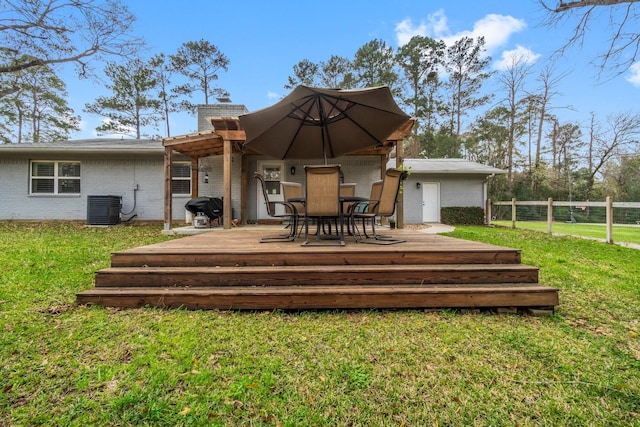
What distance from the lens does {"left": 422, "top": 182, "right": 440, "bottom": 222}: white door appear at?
1252 cm

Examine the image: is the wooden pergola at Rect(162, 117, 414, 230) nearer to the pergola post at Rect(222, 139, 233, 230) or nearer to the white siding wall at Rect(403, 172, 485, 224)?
the pergola post at Rect(222, 139, 233, 230)

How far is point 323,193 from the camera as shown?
3.43 m

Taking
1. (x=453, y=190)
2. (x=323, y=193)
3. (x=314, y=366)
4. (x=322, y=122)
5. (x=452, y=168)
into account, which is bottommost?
(x=314, y=366)

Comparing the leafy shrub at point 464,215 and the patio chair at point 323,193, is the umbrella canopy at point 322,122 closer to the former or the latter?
the patio chair at point 323,193

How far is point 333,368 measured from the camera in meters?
1.79

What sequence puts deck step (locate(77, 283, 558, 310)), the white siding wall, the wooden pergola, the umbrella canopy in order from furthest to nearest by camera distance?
the white siding wall, the wooden pergola, the umbrella canopy, deck step (locate(77, 283, 558, 310))

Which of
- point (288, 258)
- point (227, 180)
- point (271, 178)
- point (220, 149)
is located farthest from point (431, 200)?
point (288, 258)

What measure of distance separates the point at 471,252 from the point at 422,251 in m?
0.54

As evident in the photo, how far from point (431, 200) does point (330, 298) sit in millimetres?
11147

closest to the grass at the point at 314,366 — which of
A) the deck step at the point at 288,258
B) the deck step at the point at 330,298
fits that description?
the deck step at the point at 330,298

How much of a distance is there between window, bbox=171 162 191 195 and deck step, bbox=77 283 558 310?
7.77 m

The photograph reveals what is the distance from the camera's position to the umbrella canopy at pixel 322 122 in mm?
3500

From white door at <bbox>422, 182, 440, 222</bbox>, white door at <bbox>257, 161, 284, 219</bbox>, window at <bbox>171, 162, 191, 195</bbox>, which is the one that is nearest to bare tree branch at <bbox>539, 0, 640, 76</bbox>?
white door at <bbox>257, 161, 284, 219</bbox>

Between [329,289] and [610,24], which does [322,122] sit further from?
[610,24]
